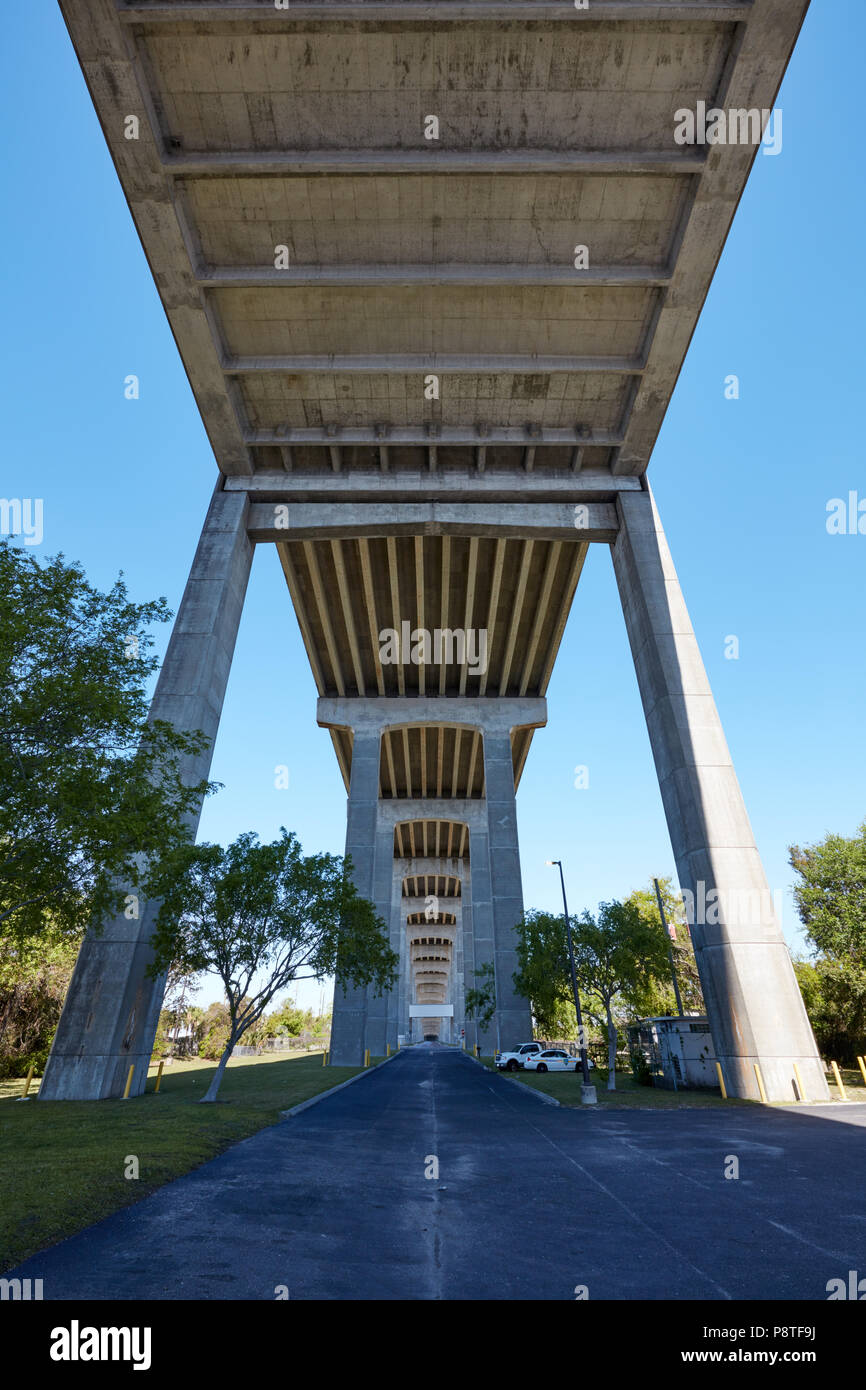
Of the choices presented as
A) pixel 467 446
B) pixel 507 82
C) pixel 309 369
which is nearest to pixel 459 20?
pixel 507 82

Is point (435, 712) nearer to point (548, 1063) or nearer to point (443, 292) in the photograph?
point (548, 1063)

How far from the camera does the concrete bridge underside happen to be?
56.5 feet

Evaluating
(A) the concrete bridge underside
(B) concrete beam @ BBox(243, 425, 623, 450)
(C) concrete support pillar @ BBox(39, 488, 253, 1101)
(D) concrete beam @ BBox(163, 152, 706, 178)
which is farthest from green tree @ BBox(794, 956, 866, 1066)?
(D) concrete beam @ BBox(163, 152, 706, 178)

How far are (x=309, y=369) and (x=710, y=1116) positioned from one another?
24267 mm

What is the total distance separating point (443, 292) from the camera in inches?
880

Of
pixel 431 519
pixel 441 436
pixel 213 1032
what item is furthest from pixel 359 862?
pixel 213 1032

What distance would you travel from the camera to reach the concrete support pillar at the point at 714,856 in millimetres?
18578

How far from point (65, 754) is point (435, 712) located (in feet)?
110

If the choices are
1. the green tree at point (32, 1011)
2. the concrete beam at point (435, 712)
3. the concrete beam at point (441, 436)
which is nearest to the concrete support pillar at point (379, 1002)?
the concrete beam at point (435, 712)

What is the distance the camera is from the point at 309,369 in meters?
23.7

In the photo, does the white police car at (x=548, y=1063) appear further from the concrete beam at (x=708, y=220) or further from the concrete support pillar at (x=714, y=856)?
the concrete beam at (x=708, y=220)

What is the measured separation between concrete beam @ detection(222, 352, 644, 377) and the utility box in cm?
2151

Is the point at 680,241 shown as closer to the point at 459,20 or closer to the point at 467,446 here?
the point at 459,20

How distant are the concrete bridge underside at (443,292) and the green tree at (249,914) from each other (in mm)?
1429
